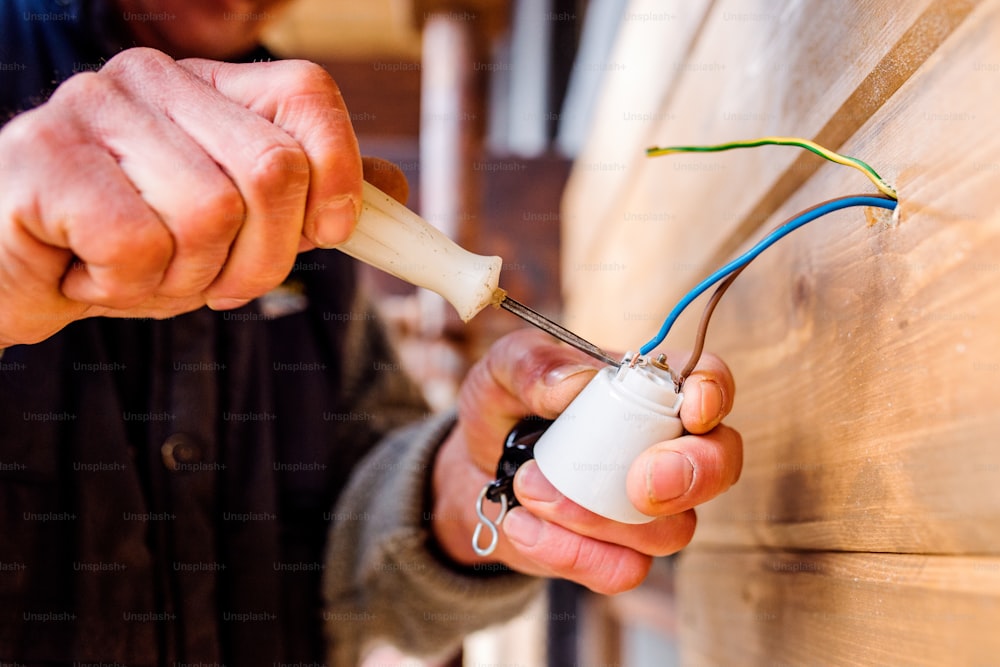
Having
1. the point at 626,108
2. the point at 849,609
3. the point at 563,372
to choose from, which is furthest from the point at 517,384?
the point at 626,108

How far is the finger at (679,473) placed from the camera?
46 cm

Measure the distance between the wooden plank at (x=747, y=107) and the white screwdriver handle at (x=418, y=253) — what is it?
0.77 ft

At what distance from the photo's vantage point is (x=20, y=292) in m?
0.44

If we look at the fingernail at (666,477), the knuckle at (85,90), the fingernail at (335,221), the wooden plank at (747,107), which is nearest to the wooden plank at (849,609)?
the fingernail at (666,477)

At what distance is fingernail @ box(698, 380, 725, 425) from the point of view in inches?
18.3

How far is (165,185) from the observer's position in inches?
16.3

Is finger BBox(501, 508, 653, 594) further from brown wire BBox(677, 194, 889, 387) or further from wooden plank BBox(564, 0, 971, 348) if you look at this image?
wooden plank BBox(564, 0, 971, 348)

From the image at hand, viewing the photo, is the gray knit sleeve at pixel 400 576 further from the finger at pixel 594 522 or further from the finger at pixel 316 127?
the finger at pixel 316 127

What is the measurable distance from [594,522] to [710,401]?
5.5 inches

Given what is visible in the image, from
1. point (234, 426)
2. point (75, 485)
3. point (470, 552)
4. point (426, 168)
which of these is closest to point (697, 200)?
point (470, 552)

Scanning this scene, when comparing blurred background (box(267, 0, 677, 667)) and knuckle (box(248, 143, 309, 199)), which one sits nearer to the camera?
knuckle (box(248, 143, 309, 199))

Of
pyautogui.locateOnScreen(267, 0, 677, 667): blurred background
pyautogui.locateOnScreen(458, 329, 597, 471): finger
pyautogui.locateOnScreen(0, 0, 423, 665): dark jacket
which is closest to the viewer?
pyautogui.locateOnScreen(458, 329, 597, 471): finger

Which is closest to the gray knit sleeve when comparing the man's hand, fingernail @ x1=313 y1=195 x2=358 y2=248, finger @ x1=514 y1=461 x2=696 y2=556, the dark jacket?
the dark jacket

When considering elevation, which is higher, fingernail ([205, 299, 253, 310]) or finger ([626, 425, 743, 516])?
fingernail ([205, 299, 253, 310])
